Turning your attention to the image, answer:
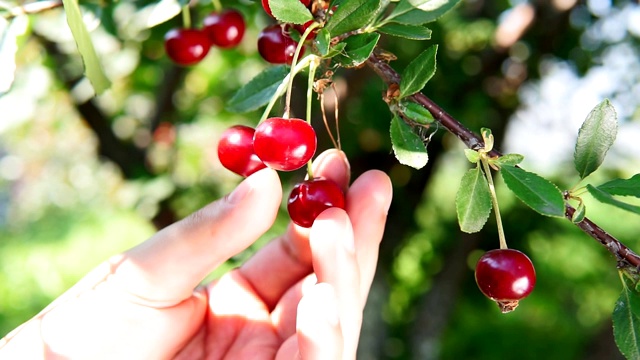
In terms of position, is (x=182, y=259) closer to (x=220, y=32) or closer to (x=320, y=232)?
(x=320, y=232)

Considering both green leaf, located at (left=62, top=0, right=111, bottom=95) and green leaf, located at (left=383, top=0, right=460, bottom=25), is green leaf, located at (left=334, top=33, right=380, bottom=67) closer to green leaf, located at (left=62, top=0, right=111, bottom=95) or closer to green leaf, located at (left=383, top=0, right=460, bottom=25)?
green leaf, located at (left=383, top=0, right=460, bottom=25)

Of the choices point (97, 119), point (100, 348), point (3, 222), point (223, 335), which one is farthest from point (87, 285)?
point (3, 222)

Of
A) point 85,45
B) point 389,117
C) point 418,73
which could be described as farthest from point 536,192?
point 389,117

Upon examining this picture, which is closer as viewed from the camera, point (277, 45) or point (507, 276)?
point (507, 276)

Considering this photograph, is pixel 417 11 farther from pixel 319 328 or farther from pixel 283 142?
pixel 319 328

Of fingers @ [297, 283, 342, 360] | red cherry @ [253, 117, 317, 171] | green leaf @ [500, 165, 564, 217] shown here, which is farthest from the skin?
green leaf @ [500, 165, 564, 217]
